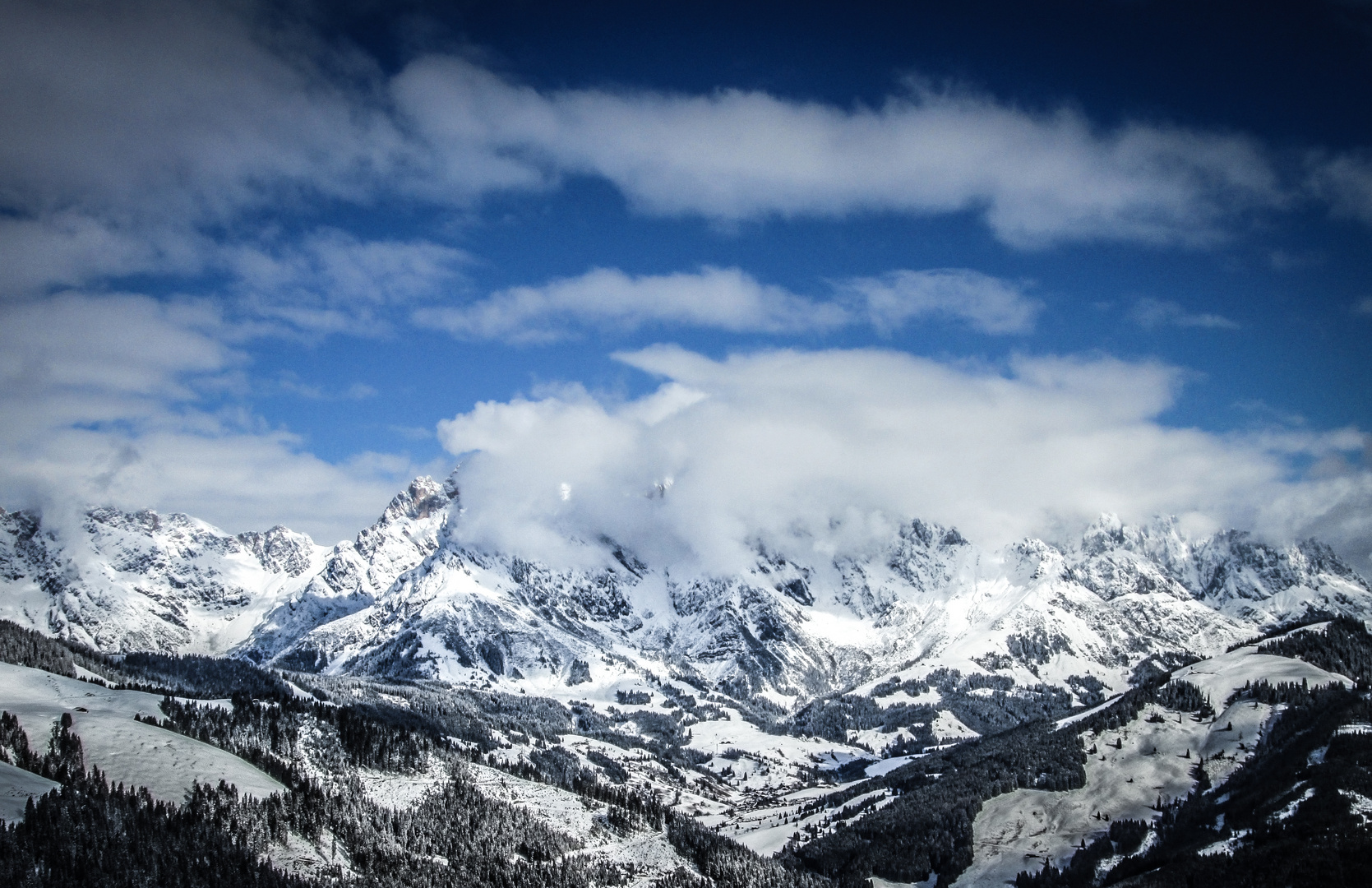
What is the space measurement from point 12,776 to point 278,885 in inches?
2332

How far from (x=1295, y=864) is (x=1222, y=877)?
14.8 metres

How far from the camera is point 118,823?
18962 centimetres

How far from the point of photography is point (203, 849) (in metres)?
193

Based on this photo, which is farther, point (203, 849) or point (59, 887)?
point (203, 849)

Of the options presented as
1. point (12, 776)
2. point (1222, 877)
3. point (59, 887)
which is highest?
point (12, 776)

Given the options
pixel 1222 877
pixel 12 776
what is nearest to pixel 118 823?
pixel 12 776

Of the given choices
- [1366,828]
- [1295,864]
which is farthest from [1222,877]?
[1366,828]

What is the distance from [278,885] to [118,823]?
31991 mm

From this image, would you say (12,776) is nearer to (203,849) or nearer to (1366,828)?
(203,849)

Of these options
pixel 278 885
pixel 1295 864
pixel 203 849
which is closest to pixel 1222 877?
pixel 1295 864

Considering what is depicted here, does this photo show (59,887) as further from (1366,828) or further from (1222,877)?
(1366,828)

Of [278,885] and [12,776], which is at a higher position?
[12,776]

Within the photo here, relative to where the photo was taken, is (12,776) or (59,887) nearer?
(59,887)

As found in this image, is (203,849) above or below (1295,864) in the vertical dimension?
above
